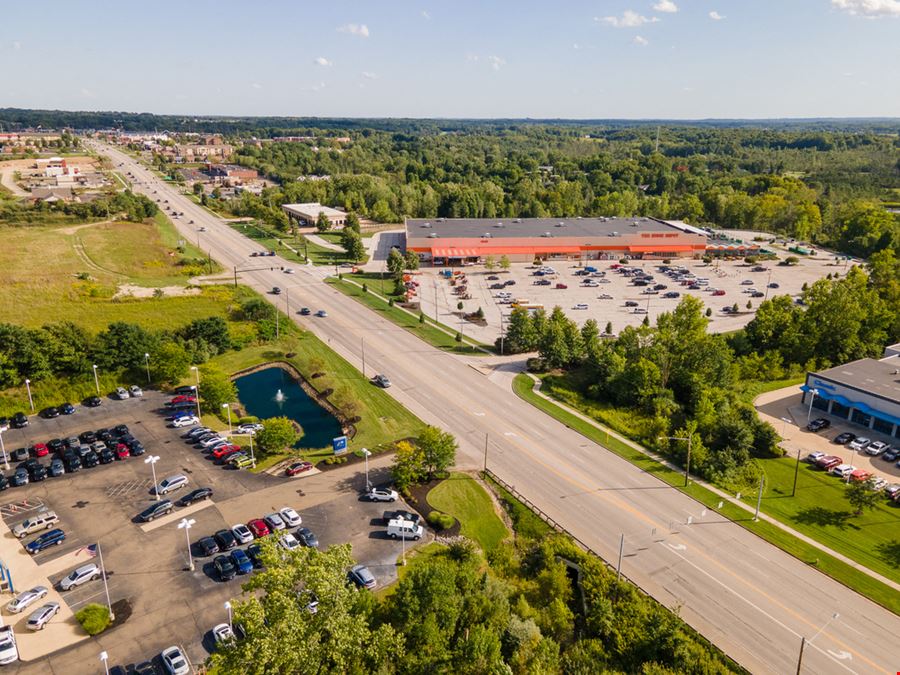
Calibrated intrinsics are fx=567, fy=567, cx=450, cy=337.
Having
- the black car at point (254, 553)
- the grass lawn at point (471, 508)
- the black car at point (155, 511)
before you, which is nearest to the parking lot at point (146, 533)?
the black car at point (155, 511)

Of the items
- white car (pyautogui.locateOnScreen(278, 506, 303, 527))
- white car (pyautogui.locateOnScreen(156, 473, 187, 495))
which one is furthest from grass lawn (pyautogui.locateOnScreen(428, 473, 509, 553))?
white car (pyautogui.locateOnScreen(156, 473, 187, 495))

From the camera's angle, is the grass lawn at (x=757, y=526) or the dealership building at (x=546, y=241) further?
the dealership building at (x=546, y=241)

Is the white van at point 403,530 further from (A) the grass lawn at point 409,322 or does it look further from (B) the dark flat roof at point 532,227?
(B) the dark flat roof at point 532,227

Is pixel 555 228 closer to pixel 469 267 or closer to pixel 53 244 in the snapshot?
pixel 469 267

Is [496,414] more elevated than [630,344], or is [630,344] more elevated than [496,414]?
[630,344]

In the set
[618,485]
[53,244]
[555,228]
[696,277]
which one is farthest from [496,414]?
[53,244]
